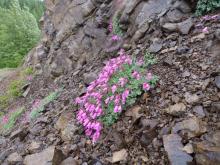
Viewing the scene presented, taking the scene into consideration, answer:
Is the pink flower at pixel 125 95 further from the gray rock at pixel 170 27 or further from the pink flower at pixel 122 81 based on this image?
the gray rock at pixel 170 27

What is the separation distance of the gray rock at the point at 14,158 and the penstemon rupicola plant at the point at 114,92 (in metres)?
1.22

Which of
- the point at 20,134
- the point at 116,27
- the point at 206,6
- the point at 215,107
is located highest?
the point at 206,6

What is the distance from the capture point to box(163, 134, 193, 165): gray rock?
13.2 ft

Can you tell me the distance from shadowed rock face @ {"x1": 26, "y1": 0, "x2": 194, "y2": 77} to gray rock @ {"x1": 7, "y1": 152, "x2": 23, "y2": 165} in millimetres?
3415

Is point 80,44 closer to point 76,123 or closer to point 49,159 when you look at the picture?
point 76,123

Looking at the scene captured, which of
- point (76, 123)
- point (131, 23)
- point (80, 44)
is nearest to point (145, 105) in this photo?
point (76, 123)

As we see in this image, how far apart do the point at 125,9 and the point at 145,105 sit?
12.8ft

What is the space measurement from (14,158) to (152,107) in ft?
8.61

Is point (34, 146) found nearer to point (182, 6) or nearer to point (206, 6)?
point (182, 6)

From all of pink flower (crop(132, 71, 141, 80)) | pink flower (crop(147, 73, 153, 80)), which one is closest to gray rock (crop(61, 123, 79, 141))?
pink flower (crop(132, 71, 141, 80))

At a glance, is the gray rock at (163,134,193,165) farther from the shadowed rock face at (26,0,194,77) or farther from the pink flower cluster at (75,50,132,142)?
the shadowed rock face at (26,0,194,77)

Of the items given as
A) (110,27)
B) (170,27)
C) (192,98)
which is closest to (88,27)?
(110,27)

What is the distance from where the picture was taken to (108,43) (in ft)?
28.7

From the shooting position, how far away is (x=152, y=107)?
510cm
